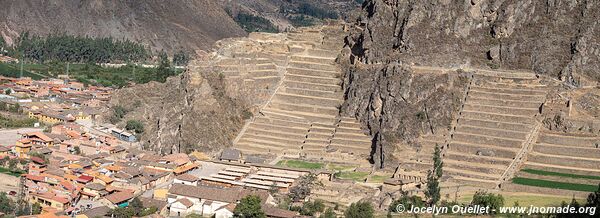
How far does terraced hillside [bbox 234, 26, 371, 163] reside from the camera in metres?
75.9

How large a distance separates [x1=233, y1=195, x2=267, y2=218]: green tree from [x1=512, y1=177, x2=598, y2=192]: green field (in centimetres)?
1739

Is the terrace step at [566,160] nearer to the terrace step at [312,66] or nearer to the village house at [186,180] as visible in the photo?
the village house at [186,180]

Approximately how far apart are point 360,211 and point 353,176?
38.0 feet

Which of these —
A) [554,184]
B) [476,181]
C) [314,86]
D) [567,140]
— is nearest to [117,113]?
[314,86]

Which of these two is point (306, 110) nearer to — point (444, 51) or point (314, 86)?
point (314, 86)

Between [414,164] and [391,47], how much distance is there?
14341 mm

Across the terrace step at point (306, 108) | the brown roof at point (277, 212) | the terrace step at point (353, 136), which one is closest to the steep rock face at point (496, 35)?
the terrace step at point (306, 108)

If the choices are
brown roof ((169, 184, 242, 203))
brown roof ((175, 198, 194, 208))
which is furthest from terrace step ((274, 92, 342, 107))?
brown roof ((175, 198, 194, 208))

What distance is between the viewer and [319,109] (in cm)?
8156

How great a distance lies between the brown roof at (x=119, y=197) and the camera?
204ft

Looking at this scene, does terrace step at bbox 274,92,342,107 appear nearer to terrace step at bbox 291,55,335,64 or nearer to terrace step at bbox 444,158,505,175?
terrace step at bbox 291,55,335,64

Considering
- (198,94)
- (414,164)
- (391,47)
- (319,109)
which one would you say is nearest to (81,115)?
(198,94)

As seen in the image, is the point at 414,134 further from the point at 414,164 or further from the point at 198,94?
the point at 198,94

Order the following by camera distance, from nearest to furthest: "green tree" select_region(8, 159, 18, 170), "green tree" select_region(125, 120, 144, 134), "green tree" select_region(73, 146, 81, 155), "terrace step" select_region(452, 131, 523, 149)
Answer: "terrace step" select_region(452, 131, 523, 149), "green tree" select_region(8, 159, 18, 170), "green tree" select_region(73, 146, 81, 155), "green tree" select_region(125, 120, 144, 134)
